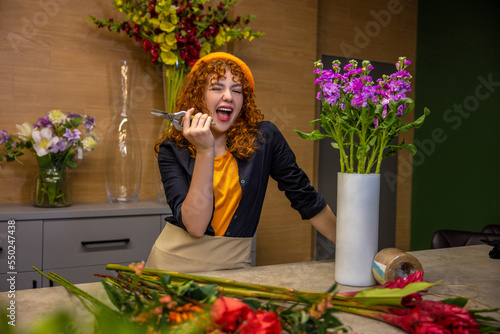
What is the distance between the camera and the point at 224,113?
1532 millimetres

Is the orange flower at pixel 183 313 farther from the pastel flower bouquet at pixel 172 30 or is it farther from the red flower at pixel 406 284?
the pastel flower bouquet at pixel 172 30

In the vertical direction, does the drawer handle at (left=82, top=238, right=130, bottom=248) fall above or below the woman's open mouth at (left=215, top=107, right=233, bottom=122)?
below

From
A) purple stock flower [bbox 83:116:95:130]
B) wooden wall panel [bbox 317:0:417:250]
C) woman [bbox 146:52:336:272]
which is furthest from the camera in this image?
wooden wall panel [bbox 317:0:417:250]

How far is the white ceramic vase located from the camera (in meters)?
1.12

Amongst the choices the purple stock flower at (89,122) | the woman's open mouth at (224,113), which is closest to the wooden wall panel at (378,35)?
the purple stock flower at (89,122)

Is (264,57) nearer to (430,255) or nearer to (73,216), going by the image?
(73,216)

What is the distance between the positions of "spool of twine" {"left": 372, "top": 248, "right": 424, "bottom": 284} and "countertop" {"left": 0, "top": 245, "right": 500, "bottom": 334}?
0.24 feet

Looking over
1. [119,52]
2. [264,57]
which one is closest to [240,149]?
[119,52]

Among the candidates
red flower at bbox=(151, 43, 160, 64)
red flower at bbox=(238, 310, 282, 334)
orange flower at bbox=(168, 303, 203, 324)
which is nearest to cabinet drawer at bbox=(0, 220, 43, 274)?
red flower at bbox=(151, 43, 160, 64)

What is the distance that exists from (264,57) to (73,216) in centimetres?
169

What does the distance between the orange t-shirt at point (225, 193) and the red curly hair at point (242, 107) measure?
5 cm

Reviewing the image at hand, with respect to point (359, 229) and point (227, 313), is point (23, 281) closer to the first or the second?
point (359, 229)

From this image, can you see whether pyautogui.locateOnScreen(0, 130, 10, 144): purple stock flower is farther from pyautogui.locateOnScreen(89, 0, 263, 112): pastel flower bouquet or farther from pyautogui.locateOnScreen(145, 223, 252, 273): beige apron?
pyautogui.locateOnScreen(145, 223, 252, 273): beige apron

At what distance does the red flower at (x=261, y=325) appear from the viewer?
1.88ft
